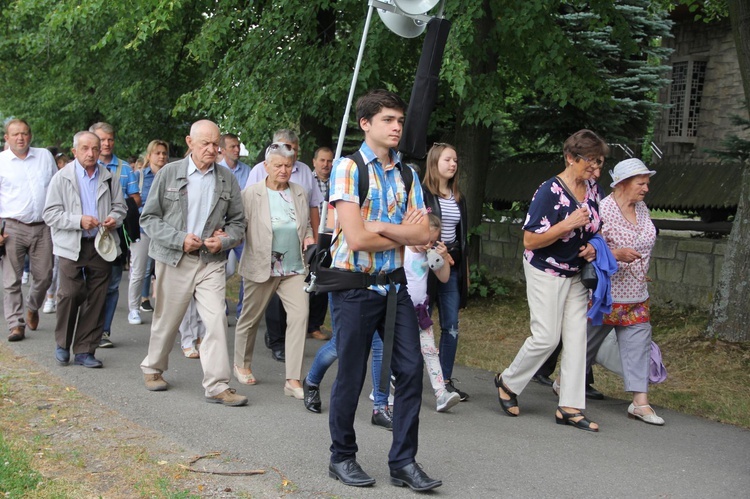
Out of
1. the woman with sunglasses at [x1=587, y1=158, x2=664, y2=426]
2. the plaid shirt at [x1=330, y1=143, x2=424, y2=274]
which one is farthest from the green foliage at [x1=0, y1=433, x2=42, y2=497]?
the woman with sunglasses at [x1=587, y1=158, x2=664, y2=426]

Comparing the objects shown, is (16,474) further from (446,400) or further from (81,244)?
(81,244)

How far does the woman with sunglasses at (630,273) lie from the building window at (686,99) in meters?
14.7

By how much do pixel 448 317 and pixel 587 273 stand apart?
124cm

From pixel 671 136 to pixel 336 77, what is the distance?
40.1 feet

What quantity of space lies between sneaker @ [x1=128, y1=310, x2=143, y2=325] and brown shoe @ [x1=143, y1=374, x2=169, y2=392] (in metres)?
3.27

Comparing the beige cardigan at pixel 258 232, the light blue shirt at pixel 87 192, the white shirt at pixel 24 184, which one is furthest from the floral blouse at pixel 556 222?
the white shirt at pixel 24 184

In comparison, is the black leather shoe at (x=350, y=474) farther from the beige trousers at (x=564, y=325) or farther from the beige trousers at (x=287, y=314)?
the beige trousers at (x=287, y=314)

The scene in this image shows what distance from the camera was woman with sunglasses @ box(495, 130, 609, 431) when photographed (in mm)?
6406

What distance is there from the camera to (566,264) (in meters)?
6.50

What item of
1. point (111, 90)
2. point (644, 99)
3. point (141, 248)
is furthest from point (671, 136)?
point (141, 248)

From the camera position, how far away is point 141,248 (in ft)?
35.2

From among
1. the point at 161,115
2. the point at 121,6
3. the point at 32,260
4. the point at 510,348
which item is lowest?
the point at 510,348

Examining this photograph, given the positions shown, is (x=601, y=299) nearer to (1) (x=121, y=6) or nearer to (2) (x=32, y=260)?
(2) (x=32, y=260)

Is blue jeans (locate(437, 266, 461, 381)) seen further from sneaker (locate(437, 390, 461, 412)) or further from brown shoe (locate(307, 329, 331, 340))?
brown shoe (locate(307, 329, 331, 340))
